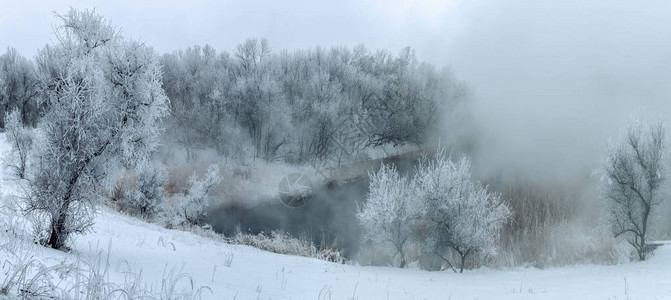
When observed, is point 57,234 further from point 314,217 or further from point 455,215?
point 314,217

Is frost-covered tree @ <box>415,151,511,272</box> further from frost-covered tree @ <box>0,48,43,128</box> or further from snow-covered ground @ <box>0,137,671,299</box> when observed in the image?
frost-covered tree @ <box>0,48,43,128</box>

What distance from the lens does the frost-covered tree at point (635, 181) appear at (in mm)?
24953

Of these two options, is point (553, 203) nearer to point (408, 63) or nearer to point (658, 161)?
point (658, 161)

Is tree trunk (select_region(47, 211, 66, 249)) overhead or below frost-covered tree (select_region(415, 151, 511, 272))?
below

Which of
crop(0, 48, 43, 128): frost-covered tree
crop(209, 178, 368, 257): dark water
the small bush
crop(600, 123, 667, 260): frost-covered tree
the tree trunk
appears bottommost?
the small bush

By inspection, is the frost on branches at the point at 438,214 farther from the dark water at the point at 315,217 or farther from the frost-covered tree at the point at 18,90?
the frost-covered tree at the point at 18,90

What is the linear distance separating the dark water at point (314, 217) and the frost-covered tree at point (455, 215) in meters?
7.75

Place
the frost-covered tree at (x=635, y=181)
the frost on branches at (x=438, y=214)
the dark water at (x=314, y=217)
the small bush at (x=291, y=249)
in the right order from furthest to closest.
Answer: the dark water at (x=314, y=217)
the small bush at (x=291, y=249)
the frost-covered tree at (x=635, y=181)
the frost on branches at (x=438, y=214)

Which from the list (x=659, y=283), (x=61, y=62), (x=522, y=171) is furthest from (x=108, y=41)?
(x=522, y=171)

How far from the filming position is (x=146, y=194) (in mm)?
35500

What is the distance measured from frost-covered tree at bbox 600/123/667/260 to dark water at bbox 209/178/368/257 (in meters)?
14.7

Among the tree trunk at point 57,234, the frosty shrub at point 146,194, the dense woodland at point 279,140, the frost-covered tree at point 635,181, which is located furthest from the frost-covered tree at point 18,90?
the frost-covered tree at point 635,181

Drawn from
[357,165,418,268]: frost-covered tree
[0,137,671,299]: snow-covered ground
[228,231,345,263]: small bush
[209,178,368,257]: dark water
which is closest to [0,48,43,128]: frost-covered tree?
[209,178,368,257]: dark water

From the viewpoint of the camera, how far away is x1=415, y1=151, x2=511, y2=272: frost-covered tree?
75.7 feet
